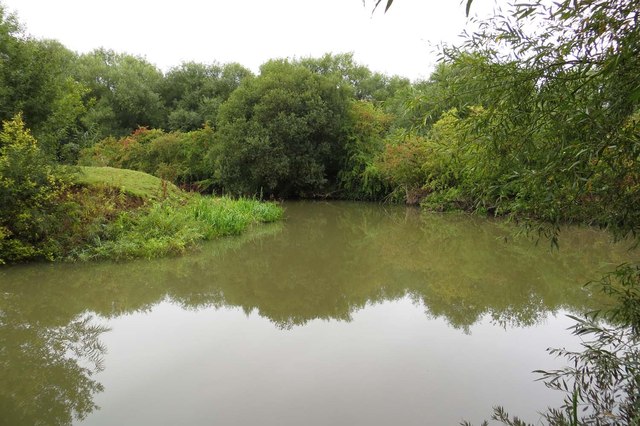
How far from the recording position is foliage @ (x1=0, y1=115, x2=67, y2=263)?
7465 mm

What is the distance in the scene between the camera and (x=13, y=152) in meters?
7.55

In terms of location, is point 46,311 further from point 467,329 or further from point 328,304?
point 467,329

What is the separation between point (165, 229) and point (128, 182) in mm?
2398

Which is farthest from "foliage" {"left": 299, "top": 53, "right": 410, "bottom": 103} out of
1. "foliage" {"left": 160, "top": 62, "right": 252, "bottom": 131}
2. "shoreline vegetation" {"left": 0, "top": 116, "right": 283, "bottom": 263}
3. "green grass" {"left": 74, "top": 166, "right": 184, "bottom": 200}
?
"shoreline vegetation" {"left": 0, "top": 116, "right": 283, "bottom": 263}

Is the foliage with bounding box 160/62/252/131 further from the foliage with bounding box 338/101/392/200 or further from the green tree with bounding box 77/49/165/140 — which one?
the foliage with bounding box 338/101/392/200

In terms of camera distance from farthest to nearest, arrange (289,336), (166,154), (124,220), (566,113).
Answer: (166,154), (124,220), (289,336), (566,113)

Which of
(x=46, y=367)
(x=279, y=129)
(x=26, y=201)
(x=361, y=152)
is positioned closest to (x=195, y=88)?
(x=279, y=129)

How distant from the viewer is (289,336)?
16.8 feet

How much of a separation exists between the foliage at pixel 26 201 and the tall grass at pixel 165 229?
71cm

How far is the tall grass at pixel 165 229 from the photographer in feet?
27.8

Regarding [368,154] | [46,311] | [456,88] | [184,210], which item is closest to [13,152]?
[46,311]

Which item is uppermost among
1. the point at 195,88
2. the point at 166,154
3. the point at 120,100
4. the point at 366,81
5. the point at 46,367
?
the point at 366,81

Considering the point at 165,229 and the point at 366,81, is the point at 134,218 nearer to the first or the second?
the point at 165,229

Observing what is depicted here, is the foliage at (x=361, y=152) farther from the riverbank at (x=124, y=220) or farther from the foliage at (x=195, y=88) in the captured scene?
the foliage at (x=195, y=88)
